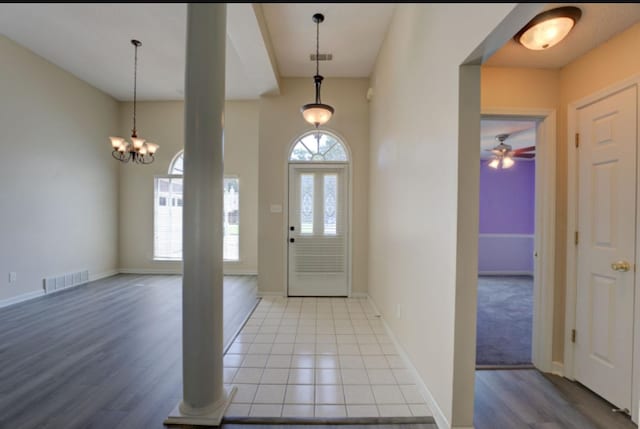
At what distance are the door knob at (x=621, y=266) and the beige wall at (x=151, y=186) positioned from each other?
5.22 meters

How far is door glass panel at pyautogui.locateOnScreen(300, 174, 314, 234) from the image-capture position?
15.0 feet

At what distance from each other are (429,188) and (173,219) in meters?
5.63

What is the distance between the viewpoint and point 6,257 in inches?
154

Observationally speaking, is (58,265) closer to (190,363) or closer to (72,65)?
(72,65)

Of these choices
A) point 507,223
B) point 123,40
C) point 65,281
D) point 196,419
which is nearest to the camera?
point 196,419

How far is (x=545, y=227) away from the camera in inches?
99.0

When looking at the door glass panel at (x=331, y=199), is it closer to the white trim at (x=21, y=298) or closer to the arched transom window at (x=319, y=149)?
the arched transom window at (x=319, y=149)

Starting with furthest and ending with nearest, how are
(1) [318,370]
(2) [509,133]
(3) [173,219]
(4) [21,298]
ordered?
1. (3) [173,219]
2. (2) [509,133]
3. (4) [21,298]
4. (1) [318,370]

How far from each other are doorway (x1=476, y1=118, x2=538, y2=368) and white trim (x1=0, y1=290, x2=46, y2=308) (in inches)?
247

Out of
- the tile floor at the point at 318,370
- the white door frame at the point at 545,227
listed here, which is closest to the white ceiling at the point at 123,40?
the white door frame at the point at 545,227

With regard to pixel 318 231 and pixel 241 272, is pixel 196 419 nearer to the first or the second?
pixel 318 231

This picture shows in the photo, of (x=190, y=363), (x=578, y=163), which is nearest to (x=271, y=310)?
(x=190, y=363)

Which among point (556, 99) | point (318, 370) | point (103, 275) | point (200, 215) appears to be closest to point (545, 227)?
point (556, 99)

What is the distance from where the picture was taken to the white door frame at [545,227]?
8.16 ft
